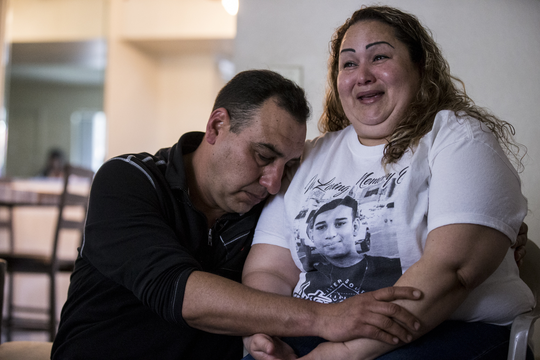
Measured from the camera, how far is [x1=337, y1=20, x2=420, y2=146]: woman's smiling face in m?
1.22

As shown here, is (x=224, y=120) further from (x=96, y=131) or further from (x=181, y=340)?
(x=96, y=131)

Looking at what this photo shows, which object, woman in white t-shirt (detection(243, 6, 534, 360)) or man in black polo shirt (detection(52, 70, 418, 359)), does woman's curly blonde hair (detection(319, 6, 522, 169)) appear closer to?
woman in white t-shirt (detection(243, 6, 534, 360))

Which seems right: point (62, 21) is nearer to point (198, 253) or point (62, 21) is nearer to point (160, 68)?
point (160, 68)

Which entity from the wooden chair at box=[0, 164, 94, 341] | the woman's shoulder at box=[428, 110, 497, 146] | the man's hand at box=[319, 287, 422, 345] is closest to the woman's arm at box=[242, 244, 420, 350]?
the man's hand at box=[319, 287, 422, 345]

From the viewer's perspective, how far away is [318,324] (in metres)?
1.00

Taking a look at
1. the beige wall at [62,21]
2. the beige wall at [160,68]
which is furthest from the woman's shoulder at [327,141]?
the beige wall at [62,21]

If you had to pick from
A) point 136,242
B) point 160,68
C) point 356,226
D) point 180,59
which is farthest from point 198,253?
point 160,68

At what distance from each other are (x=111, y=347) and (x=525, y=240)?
1140 millimetres

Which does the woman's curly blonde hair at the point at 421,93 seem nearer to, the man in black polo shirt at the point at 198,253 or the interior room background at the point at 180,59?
the man in black polo shirt at the point at 198,253

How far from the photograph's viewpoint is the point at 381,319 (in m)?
0.92

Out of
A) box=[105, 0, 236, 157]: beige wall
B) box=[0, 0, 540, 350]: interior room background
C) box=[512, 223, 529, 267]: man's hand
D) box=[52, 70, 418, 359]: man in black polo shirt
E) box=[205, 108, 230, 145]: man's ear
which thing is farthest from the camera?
box=[105, 0, 236, 157]: beige wall

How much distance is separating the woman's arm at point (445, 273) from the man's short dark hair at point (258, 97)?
56 centimetres

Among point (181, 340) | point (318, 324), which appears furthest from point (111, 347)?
point (318, 324)

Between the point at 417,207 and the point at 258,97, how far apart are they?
542mm
